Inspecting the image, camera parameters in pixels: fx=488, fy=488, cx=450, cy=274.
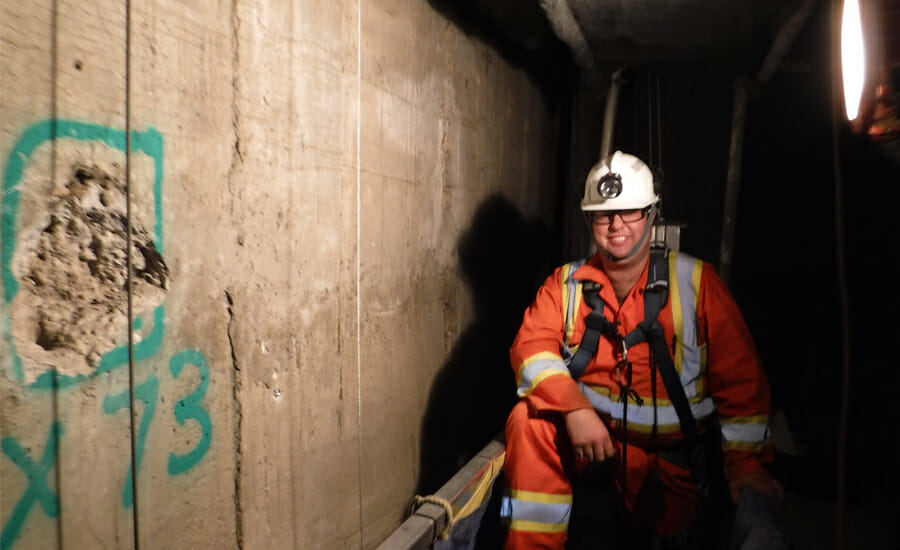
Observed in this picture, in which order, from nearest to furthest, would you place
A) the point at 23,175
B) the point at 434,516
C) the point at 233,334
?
1. the point at 23,175
2. the point at 233,334
3. the point at 434,516

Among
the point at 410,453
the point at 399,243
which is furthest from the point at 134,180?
the point at 410,453

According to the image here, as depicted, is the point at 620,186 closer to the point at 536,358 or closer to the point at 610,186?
the point at 610,186

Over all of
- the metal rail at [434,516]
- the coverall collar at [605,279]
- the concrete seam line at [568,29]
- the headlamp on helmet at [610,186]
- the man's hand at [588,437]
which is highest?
the concrete seam line at [568,29]

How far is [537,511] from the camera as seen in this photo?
2.09m

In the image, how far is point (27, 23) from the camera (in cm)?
113

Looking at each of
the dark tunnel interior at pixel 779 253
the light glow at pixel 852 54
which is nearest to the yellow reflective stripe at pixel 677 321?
the dark tunnel interior at pixel 779 253

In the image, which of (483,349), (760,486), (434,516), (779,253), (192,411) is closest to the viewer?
(192,411)

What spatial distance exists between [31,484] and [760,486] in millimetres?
2414

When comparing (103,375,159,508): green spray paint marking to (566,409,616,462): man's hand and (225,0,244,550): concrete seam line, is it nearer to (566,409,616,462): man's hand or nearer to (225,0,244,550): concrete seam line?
(225,0,244,550): concrete seam line

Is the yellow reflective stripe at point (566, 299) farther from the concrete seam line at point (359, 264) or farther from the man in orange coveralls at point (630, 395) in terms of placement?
the concrete seam line at point (359, 264)

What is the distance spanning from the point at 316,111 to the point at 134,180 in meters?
0.78

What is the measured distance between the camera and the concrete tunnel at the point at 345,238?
122 cm

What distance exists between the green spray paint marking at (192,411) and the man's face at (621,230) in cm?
189

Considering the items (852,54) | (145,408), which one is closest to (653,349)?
(852,54)
